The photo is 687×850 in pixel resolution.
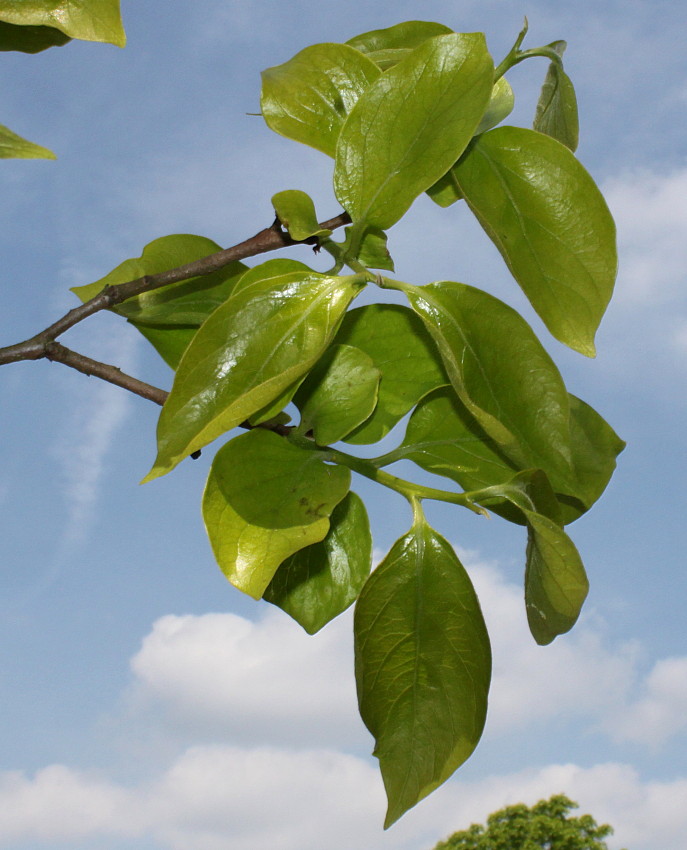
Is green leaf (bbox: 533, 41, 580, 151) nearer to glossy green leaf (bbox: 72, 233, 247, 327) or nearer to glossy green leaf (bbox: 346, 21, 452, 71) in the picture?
glossy green leaf (bbox: 346, 21, 452, 71)

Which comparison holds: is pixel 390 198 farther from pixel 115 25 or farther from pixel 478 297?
pixel 115 25

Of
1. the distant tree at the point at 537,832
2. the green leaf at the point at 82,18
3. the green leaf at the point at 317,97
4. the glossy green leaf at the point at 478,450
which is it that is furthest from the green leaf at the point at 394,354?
the distant tree at the point at 537,832

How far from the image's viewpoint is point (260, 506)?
1.84 ft

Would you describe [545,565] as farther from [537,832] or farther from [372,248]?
[537,832]

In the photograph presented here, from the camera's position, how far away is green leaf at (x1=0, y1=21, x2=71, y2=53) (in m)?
0.56

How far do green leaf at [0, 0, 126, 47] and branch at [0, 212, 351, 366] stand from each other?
0.54ft

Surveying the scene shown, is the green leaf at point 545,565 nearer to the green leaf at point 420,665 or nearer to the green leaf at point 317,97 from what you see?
the green leaf at point 420,665

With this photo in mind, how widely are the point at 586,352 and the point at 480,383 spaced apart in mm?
72

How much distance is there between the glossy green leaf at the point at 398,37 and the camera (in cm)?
70

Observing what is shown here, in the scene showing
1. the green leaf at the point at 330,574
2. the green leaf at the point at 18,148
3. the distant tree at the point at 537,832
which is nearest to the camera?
the green leaf at the point at 18,148

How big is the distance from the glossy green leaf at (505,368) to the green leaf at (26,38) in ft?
0.96

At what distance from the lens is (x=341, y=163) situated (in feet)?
1.84

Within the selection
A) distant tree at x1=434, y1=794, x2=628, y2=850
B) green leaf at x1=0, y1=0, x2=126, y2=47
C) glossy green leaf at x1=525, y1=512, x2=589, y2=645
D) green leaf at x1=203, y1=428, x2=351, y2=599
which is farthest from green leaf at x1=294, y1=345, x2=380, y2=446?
distant tree at x1=434, y1=794, x2=628, y2=850

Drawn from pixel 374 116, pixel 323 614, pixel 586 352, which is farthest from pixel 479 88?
pixel 323 614
